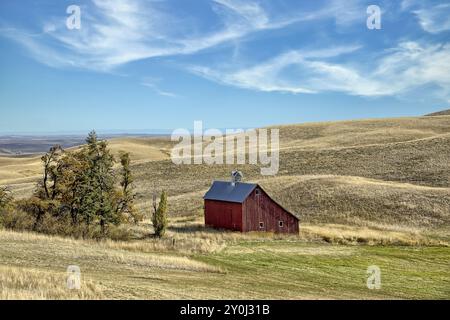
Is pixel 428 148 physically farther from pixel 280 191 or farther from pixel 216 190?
pixel 216 190

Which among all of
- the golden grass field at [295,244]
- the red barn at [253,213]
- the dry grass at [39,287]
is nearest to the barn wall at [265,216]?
the red barn at [253,213]

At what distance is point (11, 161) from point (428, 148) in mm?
150497

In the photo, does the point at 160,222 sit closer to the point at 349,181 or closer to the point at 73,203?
the point at 73,203

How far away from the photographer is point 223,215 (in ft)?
159

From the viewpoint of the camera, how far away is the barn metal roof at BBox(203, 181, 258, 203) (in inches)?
1859

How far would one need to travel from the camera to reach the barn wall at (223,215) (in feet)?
153

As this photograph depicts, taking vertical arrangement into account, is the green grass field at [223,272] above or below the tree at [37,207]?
below

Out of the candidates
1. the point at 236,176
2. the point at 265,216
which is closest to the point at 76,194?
the point at 236,176

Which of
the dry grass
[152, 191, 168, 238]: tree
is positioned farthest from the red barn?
the dry grass

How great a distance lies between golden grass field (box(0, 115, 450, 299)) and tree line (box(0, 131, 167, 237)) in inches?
133

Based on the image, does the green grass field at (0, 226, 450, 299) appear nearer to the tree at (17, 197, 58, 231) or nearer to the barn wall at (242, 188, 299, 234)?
the tree at (17, 197, 58, 231)
